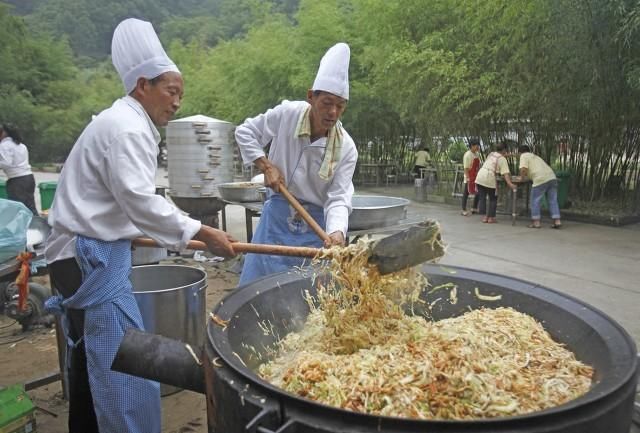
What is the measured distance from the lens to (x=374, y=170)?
17.8 m

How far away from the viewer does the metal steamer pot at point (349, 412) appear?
124 centimetres

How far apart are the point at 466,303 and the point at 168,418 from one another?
2085 millimetres

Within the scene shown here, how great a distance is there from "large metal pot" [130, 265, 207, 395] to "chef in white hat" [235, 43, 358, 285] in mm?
442

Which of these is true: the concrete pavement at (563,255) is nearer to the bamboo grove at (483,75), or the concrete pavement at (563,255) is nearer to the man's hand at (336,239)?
the bamboo grove at (483,75)

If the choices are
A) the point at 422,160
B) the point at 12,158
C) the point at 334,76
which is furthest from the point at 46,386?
the point at 422,160

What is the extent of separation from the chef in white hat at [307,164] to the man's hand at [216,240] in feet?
2.75

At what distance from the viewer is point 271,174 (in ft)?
10.1

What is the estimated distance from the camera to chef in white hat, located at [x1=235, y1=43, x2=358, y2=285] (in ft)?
9.78

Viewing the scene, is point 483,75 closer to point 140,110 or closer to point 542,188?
point 542,188

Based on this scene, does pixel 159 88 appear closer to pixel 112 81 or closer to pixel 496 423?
pixel 496 423

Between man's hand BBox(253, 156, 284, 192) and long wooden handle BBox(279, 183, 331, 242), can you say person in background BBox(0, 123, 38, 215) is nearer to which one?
man's hand BBox(253, 156, 284, 192)

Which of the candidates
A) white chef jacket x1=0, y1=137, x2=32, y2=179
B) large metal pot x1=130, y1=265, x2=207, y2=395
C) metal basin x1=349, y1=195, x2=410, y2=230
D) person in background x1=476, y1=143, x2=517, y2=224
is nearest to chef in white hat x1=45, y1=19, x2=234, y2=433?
large metal pot x1=130, y1=265, x2=207, y2=395

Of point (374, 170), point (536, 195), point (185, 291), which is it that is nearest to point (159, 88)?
point (185, 291)

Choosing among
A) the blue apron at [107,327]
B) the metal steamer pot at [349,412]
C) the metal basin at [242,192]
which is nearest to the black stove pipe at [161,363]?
the metal steamer pot at [349,412]
